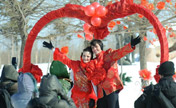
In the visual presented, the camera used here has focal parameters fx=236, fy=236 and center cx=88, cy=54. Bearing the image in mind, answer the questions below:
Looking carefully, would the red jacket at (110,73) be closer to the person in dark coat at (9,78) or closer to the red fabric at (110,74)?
A: the red fabric at (110,74)

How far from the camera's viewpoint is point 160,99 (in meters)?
2.68

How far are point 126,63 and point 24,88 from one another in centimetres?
1572

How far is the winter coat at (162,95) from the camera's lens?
105 inches

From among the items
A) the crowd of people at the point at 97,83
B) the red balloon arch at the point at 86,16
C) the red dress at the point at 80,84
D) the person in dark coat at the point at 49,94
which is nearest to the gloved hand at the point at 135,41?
the crowd of people at the point at 97,83

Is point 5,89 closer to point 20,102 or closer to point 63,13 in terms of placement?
point 20,102

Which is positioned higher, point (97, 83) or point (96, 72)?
point (96, 72)

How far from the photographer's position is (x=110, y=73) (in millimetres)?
3824

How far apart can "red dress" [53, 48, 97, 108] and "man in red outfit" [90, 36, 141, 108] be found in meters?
0.21

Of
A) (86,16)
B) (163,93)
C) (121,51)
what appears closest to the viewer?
(163,93)

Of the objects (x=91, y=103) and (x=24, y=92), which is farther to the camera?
(x=91, y=103)

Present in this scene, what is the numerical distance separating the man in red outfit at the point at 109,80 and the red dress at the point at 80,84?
0.21m

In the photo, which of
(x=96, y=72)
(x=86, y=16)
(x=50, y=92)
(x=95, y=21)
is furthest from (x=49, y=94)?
(x=86, y=16)

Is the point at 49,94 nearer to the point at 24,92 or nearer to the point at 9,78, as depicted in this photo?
the point at 24,92

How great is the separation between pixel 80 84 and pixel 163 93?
5.31ft
